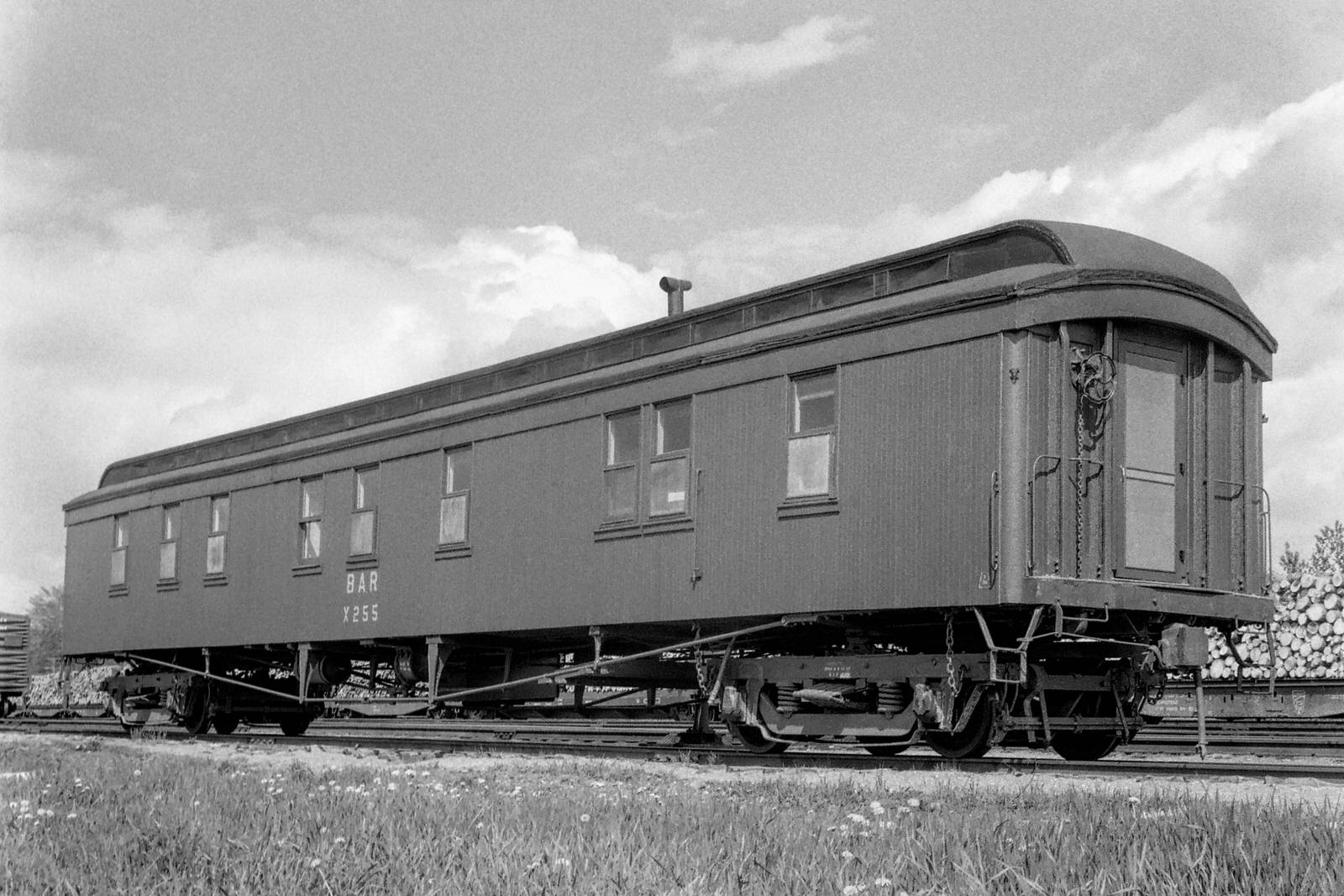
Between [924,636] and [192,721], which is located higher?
[924,636]

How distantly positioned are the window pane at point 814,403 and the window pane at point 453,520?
4.50 m

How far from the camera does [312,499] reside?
17172mm

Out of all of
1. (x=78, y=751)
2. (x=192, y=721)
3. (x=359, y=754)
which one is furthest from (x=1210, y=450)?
(x=192, y=721)

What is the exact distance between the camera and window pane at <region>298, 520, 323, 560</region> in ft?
55.4

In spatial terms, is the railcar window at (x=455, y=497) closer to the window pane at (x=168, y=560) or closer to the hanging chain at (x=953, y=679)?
the window pane at (x=168, y=560)

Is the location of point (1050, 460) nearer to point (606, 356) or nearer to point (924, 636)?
point (924, 636)

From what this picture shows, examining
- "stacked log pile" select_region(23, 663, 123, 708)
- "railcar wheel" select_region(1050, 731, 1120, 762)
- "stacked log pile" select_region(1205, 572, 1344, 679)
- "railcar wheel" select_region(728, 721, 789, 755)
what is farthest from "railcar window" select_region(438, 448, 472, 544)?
"stacked log pile" select_region(23, 663, 123, 708)

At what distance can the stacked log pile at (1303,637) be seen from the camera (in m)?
19.8

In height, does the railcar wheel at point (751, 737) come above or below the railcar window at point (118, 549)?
below

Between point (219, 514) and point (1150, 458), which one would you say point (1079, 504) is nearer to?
point (1150, 458)

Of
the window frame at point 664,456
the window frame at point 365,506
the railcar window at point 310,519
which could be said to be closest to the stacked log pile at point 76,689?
the railcar window at point 310,519

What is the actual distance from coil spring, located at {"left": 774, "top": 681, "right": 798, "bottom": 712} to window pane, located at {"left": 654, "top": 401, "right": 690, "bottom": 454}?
2.09 metres

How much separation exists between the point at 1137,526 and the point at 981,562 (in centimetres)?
134

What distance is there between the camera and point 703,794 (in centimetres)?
786
